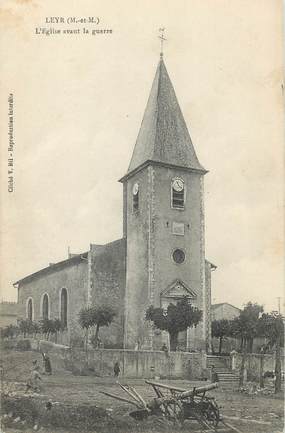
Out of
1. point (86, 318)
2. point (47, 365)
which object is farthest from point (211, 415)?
point (86, 318)

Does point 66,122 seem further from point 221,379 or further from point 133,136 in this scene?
point 221,379

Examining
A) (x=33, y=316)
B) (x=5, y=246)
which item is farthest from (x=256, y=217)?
(x=33, y=316)

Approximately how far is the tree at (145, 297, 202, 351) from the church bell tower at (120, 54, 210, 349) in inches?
37.4

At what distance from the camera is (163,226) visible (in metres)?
26.2

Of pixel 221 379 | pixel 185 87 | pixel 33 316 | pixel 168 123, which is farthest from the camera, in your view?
pixel 33 316

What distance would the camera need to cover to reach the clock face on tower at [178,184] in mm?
26844

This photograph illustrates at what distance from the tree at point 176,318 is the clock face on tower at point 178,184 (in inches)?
211

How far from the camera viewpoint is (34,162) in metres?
14.8

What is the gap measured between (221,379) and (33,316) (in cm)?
1382

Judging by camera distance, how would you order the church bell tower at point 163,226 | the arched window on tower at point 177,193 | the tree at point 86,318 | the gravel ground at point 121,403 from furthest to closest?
1. the arched window on tower at point 177,193
2. the church bell tower at point 163,226
3. the tree at point 86,318
4. the gravel ground at point 121,403

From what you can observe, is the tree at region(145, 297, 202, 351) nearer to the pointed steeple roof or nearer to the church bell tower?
the church bell tower

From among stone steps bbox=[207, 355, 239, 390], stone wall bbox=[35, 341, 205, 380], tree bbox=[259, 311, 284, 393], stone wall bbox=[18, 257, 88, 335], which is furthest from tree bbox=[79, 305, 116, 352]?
tree bbox=[259, 311, 284, 393]

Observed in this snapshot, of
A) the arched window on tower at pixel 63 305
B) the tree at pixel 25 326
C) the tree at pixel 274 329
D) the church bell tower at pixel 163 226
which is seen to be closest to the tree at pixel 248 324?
the tree at pixel 274 329

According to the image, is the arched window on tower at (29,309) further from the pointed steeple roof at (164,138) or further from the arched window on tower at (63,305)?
the pointed steeple roof at (164,138)
